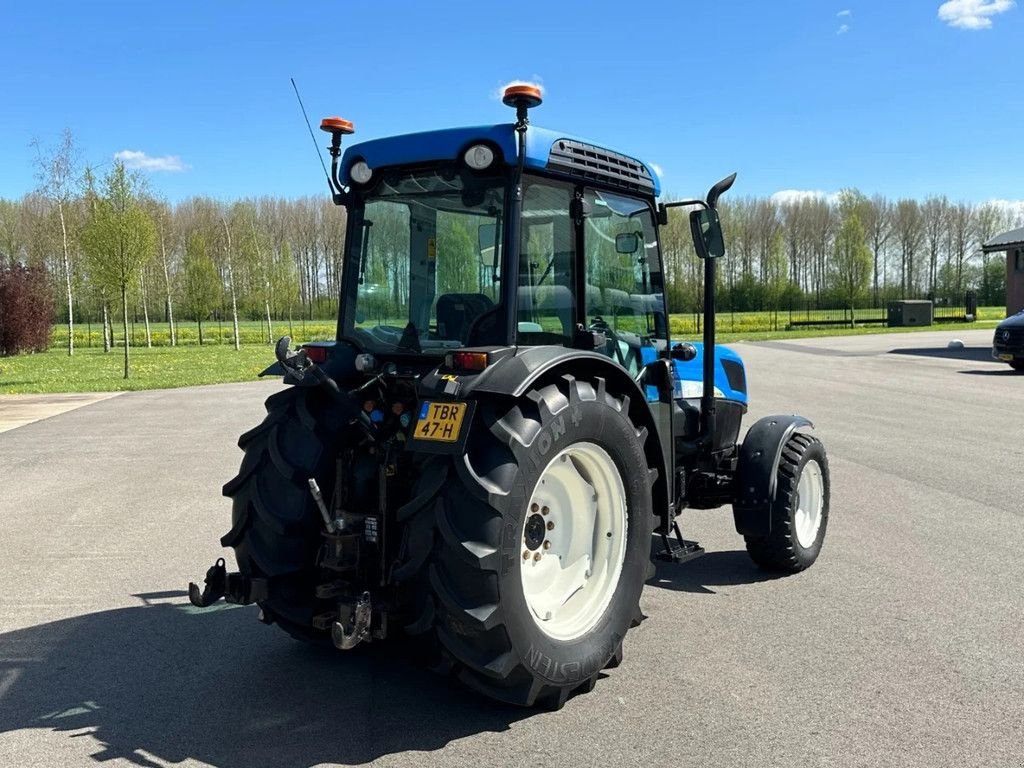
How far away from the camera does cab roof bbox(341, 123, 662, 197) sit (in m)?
3.68

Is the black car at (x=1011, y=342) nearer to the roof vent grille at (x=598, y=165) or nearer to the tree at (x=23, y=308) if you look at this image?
the roof vent grille at (x=598, y=165)

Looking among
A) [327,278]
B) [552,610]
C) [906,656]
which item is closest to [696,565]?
[906,656]

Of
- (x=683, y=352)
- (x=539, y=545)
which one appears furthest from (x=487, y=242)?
(x=683, y=352)

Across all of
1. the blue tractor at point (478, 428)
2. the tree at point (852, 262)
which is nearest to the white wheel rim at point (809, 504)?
the blue tractor at point (478, 428)

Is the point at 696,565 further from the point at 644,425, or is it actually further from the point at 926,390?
the point at 926,390

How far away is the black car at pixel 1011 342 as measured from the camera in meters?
19.8

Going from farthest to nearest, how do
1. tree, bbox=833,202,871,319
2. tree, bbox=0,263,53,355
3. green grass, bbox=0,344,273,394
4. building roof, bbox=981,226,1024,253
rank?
1. tree, bbox=833,202,871,319
2. building roof, bbox=981,226,1024,253
3. tree, bbox=0,263,53,355
4. green grass, bbox=0,344,273,394

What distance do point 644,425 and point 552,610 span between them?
0.97m

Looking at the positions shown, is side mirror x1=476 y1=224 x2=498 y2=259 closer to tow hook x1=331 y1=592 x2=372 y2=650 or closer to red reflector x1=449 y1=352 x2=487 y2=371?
red reflector x1=449 y1=352 x2=487 y2=371

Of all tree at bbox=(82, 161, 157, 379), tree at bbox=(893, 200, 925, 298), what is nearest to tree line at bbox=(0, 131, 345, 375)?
tree at bbox=(82, 161, 157, 379)

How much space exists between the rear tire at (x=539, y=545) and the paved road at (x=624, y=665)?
276 millimetres

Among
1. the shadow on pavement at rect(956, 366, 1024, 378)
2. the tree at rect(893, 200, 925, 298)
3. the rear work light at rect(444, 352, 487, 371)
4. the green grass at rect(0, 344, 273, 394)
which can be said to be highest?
the tree at rect(893, 200, 925, 298)

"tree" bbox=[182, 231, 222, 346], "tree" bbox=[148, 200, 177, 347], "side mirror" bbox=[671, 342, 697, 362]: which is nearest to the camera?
"side mirror" bbox=[671, 342, 697, 362]

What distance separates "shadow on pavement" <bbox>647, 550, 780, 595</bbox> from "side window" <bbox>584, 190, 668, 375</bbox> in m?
1.48
